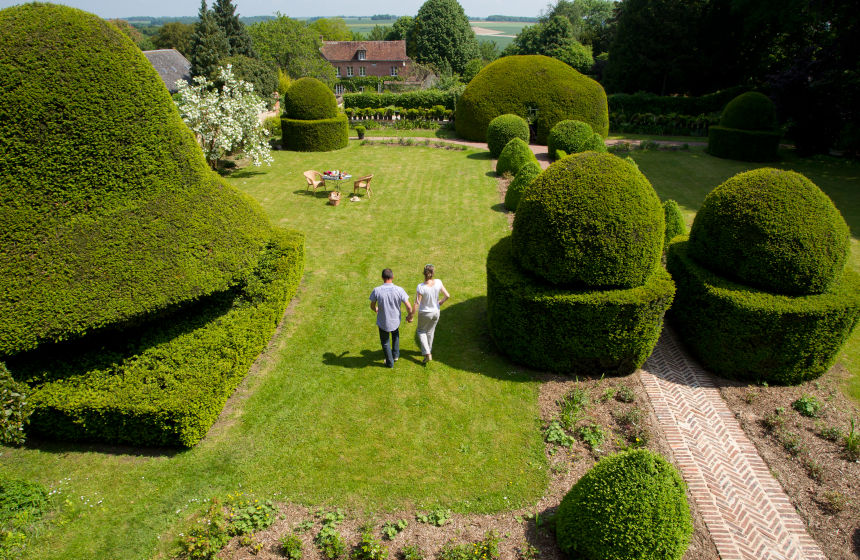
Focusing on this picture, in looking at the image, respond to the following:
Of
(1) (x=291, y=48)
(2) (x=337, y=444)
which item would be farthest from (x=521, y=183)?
(1) (x=291, y=48)

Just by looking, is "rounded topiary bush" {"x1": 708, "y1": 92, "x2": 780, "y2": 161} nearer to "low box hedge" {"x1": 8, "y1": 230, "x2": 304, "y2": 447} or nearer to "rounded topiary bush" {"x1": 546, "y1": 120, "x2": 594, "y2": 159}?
"rounded topiary bush" {"x1": 546, "y1": 120, "x2": 594, "y2": 159}

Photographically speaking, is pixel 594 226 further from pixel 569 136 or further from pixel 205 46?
pixel 205 46

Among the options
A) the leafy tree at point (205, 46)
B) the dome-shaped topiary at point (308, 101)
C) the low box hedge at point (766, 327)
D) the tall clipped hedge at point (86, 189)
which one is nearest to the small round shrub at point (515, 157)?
the dome-shaped topiary at point (308, 101)

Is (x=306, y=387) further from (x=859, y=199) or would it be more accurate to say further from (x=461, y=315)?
(x=859, y=199)

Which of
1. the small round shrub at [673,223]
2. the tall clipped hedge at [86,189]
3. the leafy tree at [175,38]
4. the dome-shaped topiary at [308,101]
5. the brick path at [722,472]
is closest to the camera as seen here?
the brick path at [722,472]

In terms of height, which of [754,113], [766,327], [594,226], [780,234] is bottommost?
[766,327]

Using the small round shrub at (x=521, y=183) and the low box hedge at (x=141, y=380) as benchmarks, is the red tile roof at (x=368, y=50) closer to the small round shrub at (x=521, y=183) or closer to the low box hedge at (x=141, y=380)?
the small round shrub at (x=521, y=183)

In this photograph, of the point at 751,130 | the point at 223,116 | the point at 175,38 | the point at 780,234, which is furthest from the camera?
the point at 175,38
